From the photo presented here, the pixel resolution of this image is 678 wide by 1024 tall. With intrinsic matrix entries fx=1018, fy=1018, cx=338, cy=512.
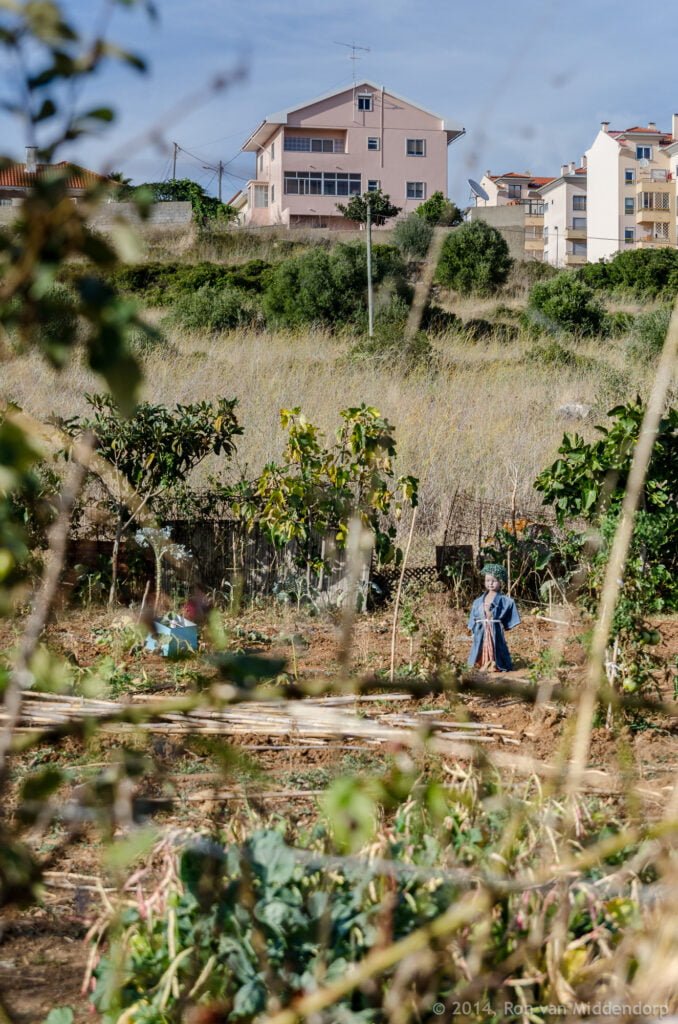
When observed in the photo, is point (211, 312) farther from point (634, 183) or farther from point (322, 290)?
point (634, 183)

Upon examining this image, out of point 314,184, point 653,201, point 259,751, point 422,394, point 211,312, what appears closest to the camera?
point 259,751

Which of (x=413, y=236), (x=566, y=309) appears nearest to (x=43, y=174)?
(x=566, y=309)

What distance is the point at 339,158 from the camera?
40531mm

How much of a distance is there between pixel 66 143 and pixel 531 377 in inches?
526

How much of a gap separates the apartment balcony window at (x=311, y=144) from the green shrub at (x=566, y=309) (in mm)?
23826

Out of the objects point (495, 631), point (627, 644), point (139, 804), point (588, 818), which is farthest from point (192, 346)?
point (139, 804)

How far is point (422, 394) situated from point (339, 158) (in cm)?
3128

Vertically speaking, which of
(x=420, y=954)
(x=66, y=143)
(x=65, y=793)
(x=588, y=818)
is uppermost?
(x=66, y=143)

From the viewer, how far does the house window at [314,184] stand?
129 ft

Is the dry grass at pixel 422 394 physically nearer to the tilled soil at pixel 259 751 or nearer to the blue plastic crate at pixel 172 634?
the tilled soil at pixel 259 751

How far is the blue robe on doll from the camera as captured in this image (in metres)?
5.84

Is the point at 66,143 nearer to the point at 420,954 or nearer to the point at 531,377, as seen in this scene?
the point at 420,954

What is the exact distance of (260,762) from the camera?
4164 millimetres

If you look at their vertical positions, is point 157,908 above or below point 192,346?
below
